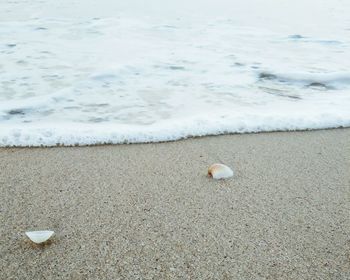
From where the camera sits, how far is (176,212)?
1632 millimetres

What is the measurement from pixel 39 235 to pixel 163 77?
2516 millimetres

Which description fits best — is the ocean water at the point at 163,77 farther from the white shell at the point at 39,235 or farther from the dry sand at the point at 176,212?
the white shell at the point at 39,235

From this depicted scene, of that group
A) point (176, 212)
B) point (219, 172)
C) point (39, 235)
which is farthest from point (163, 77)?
point (39, 235)

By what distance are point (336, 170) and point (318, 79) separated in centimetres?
192

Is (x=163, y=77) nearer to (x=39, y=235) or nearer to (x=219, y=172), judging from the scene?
(x=219, y=172)

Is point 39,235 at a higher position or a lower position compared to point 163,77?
higher

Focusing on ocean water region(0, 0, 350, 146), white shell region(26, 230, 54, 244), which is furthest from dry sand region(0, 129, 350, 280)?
ocean water region(0, 0, 350, 146)

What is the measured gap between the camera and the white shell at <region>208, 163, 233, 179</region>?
1905 millimetres

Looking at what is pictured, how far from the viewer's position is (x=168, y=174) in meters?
1.97

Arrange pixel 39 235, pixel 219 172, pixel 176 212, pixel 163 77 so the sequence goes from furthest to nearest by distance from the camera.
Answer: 1. pixel 163 77
2. pixel 219 172
3. pixel 176 212
4. pixel 39 235

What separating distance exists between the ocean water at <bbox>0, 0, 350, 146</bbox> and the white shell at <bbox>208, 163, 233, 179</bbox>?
573 mm

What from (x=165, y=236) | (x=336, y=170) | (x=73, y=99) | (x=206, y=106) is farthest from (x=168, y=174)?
(x=73, y=99)

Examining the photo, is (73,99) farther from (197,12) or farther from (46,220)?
(197,12)

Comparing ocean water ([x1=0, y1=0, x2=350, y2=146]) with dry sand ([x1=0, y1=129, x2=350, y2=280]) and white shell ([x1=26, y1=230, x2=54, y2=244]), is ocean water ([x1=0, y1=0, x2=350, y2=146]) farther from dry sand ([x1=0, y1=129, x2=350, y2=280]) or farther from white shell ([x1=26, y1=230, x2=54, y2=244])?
white shell ([x1=26, y1=230, x2=54, y2=244])
